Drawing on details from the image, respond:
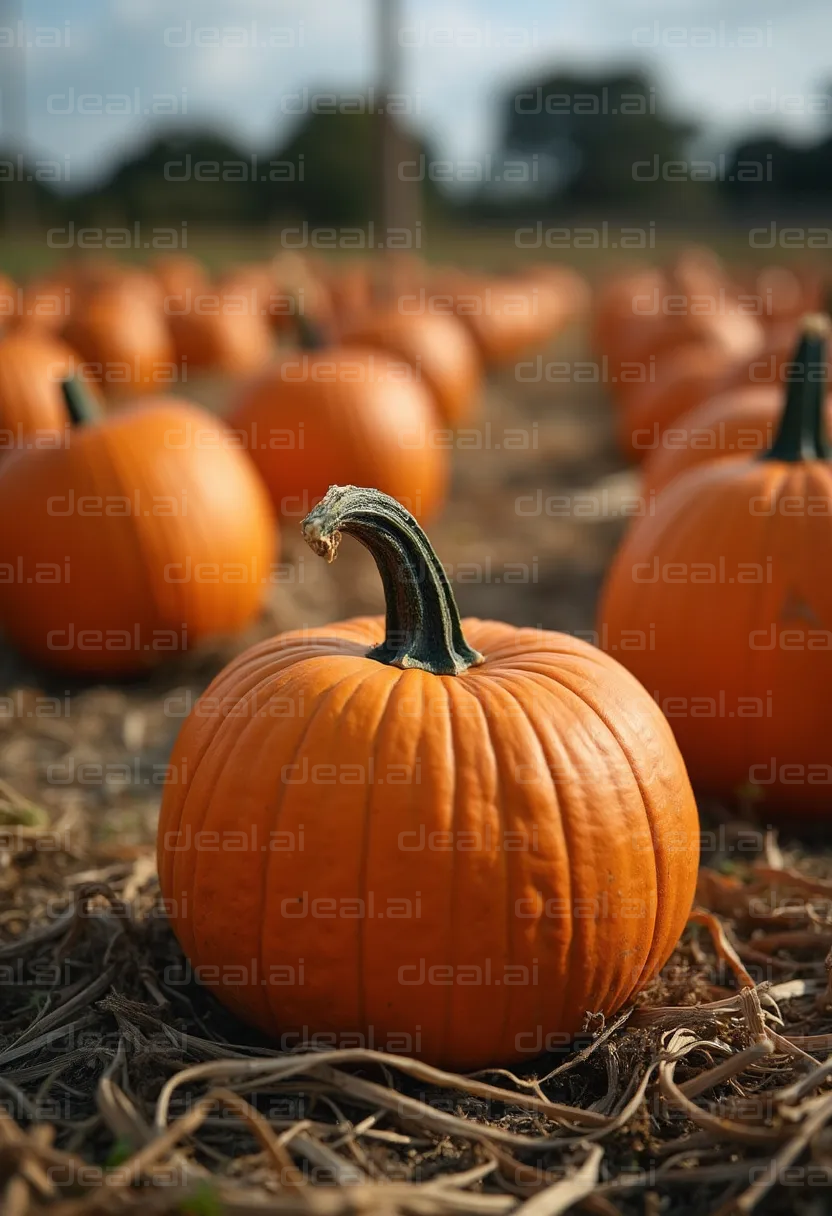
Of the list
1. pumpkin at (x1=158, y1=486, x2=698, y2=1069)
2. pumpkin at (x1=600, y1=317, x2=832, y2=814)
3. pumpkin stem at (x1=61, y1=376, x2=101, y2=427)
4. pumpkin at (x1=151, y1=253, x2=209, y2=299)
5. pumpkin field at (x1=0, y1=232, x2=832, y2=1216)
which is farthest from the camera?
pumpkin at (x1=151, y1=253, x2=209, y2=299)

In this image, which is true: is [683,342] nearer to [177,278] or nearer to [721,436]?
[721,436]

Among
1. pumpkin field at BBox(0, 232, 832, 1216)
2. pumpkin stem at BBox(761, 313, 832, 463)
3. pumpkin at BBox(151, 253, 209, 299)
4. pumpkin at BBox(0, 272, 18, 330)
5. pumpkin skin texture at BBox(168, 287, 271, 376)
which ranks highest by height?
pumpkin at BBox(151, 253, 209, 299)

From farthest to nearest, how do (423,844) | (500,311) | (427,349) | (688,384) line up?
(500,311) → (427,349) → (688,384) → (423,844)

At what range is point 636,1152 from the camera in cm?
224

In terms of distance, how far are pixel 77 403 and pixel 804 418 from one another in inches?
122

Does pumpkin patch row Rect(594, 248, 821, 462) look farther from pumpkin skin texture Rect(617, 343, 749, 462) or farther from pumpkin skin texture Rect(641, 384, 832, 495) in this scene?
pumpkin skin texture Rect(641, 384, 832, 495)

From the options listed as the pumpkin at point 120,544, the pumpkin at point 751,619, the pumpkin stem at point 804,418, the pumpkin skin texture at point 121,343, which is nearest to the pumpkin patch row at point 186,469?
the pumpkin at point 120,544

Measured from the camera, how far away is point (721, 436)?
17.3 ft

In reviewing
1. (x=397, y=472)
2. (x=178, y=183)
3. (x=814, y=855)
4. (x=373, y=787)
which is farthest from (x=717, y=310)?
(x=178, y=183)

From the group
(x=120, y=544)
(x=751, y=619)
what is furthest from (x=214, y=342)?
(x=751, y=619)

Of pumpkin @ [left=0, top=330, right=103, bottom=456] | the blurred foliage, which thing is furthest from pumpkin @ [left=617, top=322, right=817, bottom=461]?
the blurred foliage

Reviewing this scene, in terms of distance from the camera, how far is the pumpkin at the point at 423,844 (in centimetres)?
235

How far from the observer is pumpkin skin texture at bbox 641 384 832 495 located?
5.11 meters

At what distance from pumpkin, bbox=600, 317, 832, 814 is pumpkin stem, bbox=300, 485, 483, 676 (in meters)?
1.34
